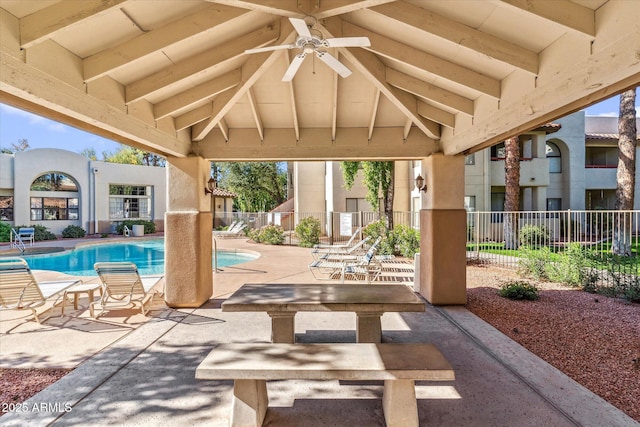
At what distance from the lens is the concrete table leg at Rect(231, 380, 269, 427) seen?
9.96 ft

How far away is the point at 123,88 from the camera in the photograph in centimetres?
465

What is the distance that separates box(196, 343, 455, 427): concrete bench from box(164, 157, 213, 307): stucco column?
12.8 feet

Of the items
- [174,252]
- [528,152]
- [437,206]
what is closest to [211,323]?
[174,252]

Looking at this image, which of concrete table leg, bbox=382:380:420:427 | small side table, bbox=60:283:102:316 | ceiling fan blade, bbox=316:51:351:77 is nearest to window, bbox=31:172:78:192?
small side table, bbox=60:283:102:316

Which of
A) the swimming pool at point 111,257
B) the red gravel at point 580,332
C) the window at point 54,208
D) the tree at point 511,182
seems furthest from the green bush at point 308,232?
the window at point 54,208

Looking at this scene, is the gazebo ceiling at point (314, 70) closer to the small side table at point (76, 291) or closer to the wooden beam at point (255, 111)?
the wooden beam at point (255, 111)

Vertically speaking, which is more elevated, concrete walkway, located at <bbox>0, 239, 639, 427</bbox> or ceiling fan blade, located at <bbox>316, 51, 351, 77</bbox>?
ceiling fan blade, located at <bbox>316, 51, 351, 77</bbox>

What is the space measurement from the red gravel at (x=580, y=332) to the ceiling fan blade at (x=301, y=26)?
506cm

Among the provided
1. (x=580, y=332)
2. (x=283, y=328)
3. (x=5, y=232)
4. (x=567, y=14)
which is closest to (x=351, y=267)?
(x=283, y=328)

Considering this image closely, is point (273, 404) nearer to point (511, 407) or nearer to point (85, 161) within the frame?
point (511, 407)

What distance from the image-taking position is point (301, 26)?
336 centimetres

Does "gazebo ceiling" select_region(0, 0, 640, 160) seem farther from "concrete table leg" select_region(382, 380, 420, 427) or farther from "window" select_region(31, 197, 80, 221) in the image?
"window" select_region(31, 197, 80, 221)

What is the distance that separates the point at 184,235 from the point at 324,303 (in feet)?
12.9

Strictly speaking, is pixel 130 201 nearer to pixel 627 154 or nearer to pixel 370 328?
pixel 370 328
